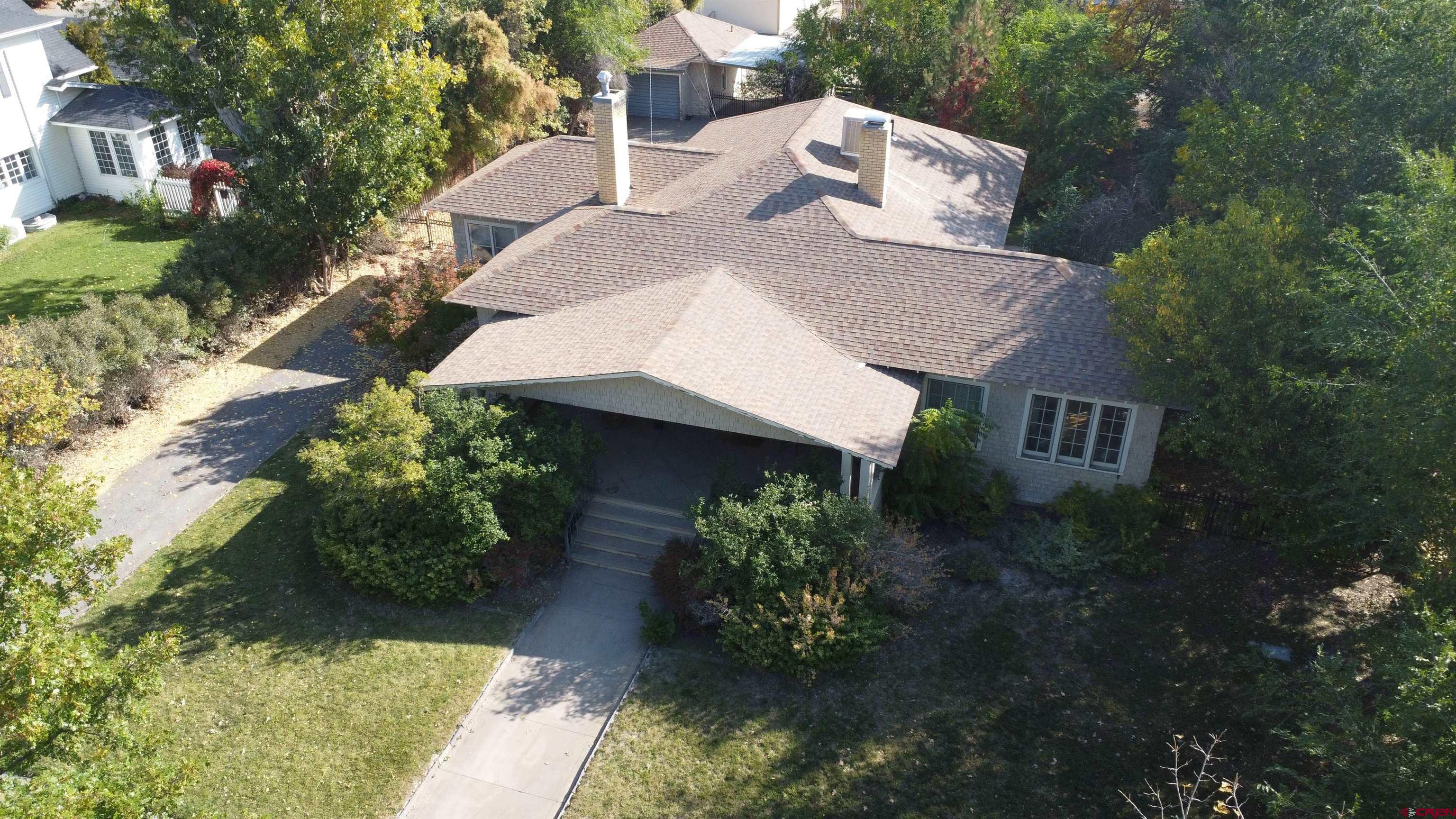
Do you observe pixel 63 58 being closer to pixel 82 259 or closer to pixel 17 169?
pixel 17 169

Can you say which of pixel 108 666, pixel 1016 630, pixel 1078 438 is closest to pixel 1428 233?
pixel 1078 438

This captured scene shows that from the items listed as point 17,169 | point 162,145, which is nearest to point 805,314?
point 162,145

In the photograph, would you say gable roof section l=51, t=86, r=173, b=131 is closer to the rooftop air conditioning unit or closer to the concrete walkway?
the concrete walkway

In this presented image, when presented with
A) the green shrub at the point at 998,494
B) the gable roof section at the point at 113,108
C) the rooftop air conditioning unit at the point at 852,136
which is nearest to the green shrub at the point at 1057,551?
the green shrub at the point at 998,494

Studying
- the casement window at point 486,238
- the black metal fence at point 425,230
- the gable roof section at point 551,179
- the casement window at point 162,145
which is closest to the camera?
the gable roof section at point 551,179

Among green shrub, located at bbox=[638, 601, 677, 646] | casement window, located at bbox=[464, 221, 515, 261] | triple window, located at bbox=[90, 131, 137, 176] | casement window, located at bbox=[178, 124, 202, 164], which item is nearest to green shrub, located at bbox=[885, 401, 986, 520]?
green shrub, located at bbox=[638, 601, 677, 646]

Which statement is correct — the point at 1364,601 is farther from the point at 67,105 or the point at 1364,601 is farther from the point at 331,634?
the point at 67,105

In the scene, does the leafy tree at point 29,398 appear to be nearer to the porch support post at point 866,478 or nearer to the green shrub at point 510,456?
the green shrub at point 510,456
